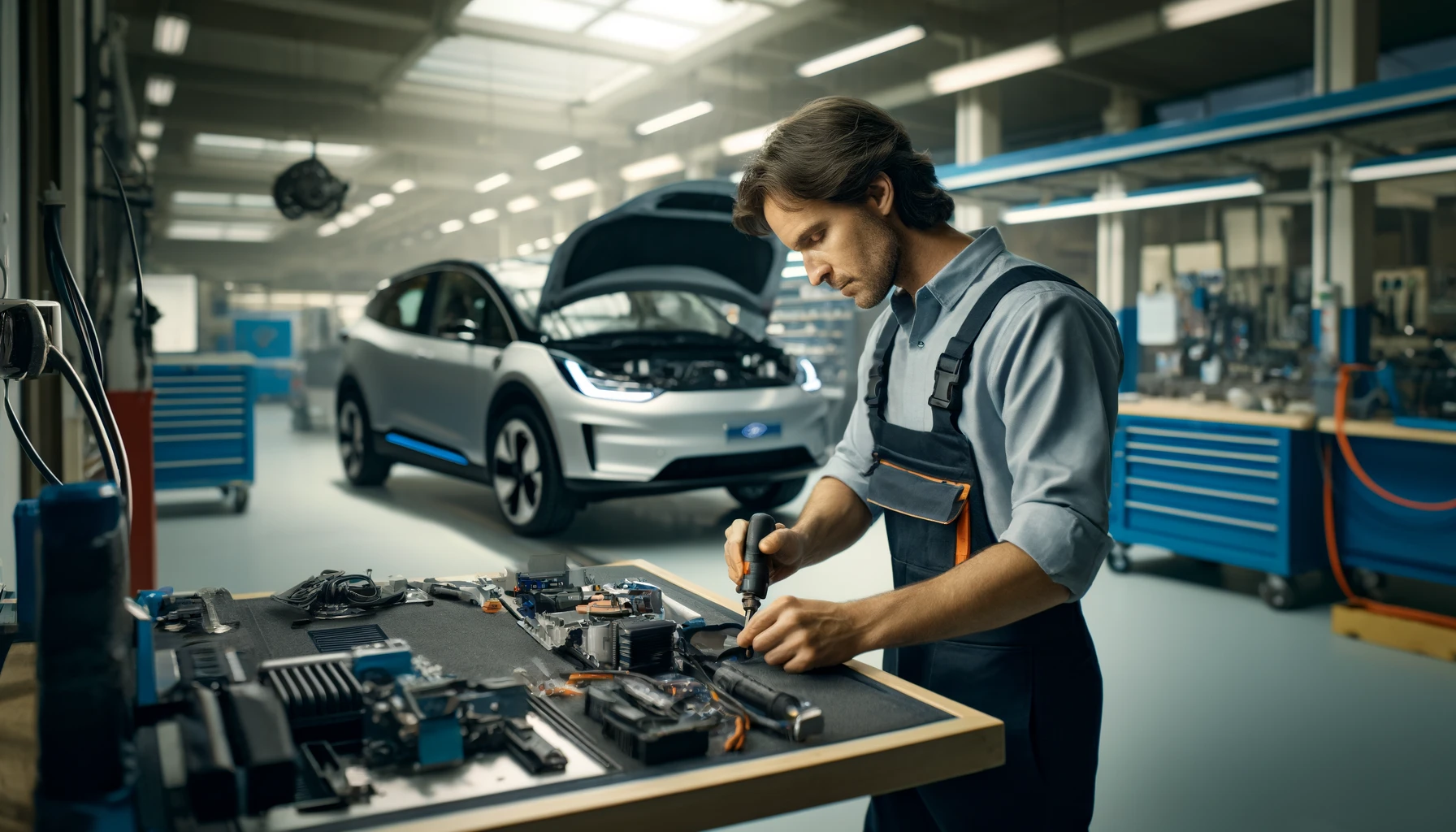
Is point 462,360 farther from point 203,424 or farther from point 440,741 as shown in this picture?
point 440,741

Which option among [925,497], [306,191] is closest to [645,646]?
[925,497]

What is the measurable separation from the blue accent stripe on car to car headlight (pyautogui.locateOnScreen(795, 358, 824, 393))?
1.67 metres

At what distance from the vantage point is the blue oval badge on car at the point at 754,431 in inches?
174

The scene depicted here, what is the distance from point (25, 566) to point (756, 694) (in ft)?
2.55

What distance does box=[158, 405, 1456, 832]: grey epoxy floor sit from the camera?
2166 millimetres

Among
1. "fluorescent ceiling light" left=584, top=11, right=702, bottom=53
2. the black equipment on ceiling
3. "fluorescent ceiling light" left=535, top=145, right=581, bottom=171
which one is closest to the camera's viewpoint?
the black equipment on ceiling

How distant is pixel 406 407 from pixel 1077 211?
4047 mm

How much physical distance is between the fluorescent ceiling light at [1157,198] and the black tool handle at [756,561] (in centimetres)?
534

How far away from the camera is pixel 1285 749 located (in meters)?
2.40

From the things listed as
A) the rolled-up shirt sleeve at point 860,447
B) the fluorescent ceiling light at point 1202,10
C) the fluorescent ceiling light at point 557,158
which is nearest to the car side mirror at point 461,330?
the rolled-up shirt sleeve at point 860,447

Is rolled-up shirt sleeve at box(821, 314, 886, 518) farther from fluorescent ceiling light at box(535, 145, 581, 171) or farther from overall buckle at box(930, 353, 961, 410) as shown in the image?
fluorescent ceiling light at box(535, 145, 581, 171)

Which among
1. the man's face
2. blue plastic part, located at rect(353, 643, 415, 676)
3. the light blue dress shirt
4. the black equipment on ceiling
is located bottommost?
blue plastic part, located at rect(353, 643, 415, 676)

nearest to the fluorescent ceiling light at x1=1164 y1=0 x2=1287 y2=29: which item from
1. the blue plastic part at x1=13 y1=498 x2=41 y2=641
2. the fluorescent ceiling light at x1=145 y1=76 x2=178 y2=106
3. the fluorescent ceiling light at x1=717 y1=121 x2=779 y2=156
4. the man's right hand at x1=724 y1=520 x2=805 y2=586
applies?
the fluorescent ceiling light at x1=717 y1=121 x2=779 y2=156

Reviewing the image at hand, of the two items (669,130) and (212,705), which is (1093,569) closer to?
(212,705)
